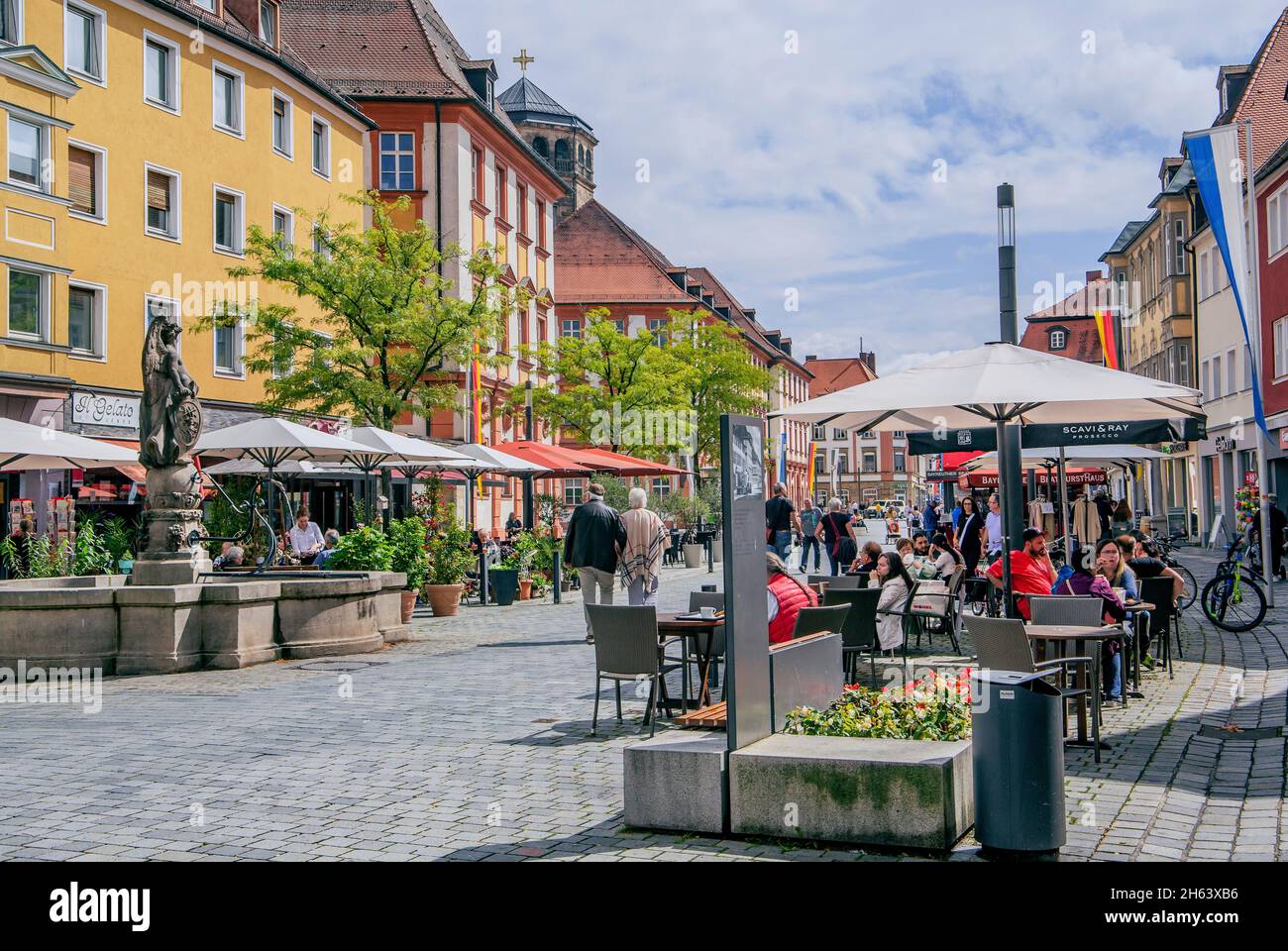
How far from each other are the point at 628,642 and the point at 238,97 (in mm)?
27474

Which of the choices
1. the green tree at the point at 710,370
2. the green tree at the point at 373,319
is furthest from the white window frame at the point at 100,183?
the green tree at the point at 710,370

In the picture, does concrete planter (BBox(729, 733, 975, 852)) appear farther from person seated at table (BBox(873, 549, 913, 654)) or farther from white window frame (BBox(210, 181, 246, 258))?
white window frame (BBox(210, 181, 246, 258))

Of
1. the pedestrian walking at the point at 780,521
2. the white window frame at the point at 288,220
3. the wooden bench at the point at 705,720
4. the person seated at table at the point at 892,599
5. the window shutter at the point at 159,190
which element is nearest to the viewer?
the wooden bench at the point at 705,720

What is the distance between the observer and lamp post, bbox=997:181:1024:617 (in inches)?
424

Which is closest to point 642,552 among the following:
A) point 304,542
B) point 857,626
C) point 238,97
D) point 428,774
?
point 857,626

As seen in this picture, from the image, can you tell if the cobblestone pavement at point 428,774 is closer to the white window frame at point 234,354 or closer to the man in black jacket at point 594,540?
the man in black jacket at point 594,540

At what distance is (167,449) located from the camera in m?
13.9

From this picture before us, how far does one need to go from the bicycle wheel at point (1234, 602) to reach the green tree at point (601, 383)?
27.2 metres

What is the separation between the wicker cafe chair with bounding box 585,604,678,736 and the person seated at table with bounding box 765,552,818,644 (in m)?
0.87

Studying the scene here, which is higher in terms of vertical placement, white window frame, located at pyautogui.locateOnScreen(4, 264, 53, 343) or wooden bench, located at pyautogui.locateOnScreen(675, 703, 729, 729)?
white window frame, located at pyautogui.locateOnScreen(4, 264, 53, 343)

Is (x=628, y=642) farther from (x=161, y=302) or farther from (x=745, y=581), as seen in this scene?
(x=161, y=302)

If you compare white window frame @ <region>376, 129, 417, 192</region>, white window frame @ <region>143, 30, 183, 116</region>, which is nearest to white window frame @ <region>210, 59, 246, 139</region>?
white window frame @ <region>143, 30, 183, 116</region>

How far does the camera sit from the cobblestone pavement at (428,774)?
6.08m

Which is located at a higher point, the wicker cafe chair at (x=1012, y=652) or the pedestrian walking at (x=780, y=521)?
the pedestrian walking at (x=780, y=521)
